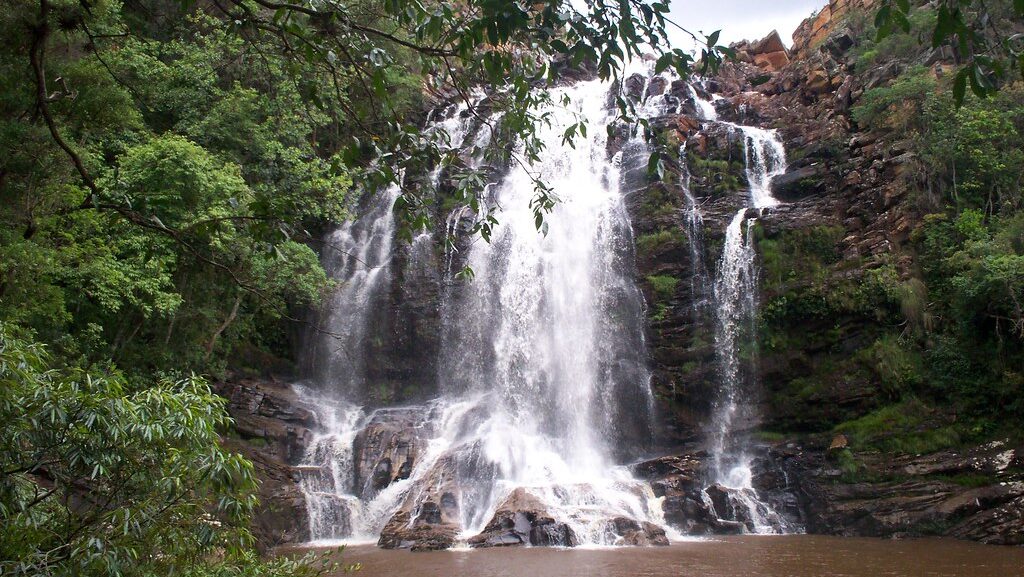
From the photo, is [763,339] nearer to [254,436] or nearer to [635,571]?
[635,571]

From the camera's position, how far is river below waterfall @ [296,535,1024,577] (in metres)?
8.48

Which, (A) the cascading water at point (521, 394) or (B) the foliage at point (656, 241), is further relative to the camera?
(B) the foliage at point (656, 241)

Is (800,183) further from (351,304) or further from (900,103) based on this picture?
(351,304)

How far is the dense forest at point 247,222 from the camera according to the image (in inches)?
121

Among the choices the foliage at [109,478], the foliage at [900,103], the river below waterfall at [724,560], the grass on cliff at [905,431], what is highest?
the foliage at [900,103]

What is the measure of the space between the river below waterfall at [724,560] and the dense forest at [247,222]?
209 cm

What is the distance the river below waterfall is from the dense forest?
209cm

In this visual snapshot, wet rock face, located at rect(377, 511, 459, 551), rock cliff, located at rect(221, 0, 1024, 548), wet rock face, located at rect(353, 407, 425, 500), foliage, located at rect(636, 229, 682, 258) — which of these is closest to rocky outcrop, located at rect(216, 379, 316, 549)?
rock cliff, located at rect(221, 0, 1024, 548)

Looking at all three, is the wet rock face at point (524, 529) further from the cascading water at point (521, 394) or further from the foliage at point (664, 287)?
the foliage at point (664, 287)

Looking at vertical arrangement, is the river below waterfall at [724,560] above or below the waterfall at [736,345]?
below

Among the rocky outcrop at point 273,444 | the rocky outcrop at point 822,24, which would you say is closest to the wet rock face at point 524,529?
the rocky outcrop at point 273,444

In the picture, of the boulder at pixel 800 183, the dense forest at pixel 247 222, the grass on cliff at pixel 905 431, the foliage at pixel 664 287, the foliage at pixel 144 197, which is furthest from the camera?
the boulder at pixel 800 183

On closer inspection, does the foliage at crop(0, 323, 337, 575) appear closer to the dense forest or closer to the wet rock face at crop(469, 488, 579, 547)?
the dense forest

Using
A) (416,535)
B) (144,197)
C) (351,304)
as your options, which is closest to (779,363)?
(416,535)
